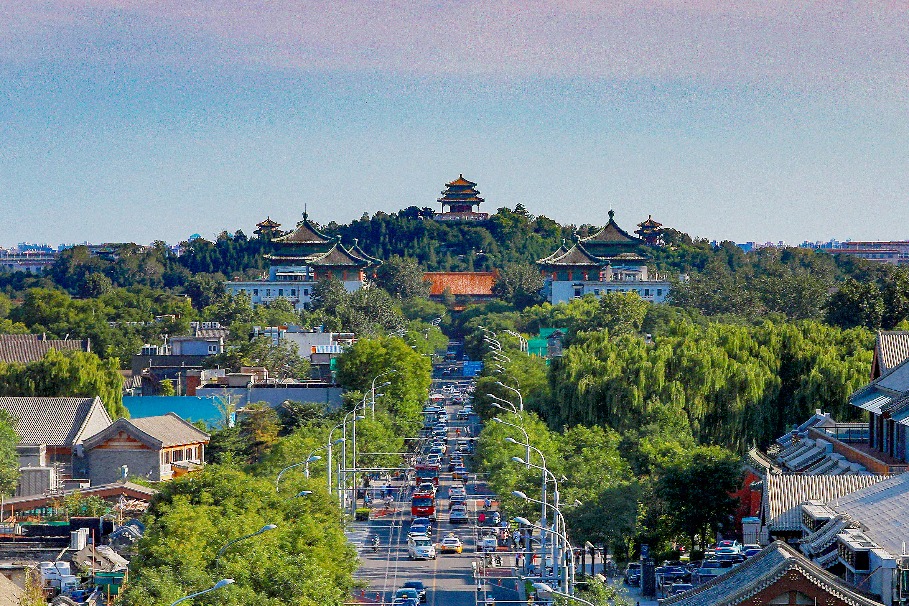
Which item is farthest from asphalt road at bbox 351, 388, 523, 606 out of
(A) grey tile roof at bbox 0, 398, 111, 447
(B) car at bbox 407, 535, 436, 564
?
(A) grey tile roof at bbox 0, 398, 111, 447

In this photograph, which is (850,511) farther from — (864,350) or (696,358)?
(864,350)

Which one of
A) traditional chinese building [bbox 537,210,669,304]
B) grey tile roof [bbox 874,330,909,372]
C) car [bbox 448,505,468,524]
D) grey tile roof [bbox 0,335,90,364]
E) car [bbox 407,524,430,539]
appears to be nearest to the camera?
grey tile roof [bbox 874,330,909,372]

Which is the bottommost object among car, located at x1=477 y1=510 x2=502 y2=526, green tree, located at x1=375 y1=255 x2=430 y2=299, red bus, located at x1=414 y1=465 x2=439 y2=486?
car, located at x1=477 y1=510 x2=502 y2=526

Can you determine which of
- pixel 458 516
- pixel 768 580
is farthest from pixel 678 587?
pixel 458 516

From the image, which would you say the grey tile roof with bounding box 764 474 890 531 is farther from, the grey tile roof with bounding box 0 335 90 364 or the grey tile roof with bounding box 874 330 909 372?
the grey tile roof with bounding box 0 335 90 364

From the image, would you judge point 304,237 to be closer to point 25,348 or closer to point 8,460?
point 25,348

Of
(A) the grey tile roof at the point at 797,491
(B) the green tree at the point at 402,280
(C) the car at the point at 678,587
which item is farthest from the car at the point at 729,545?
(B) the green tree at the point at 402,280

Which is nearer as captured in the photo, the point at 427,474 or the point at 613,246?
the point at 427,474
